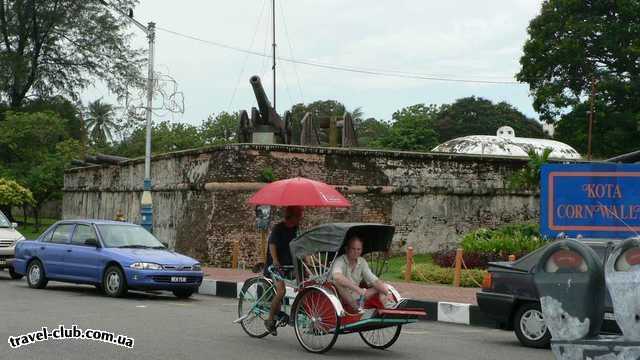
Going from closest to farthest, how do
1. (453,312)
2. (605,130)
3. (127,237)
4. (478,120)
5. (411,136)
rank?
(453,312) → (127,237) → (605,130) → (411,136) → (478,120)

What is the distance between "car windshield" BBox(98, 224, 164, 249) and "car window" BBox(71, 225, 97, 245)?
0.20 m

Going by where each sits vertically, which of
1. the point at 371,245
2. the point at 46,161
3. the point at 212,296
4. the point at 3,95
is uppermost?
the point at 3,95

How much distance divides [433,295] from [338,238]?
22.9 ft

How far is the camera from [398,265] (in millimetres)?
24266

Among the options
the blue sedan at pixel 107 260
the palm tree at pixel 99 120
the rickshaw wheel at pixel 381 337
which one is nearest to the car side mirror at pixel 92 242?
the blue sedan at pixel 107 260

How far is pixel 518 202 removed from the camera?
95.5ft

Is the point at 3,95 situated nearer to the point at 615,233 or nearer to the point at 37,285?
the point at 37,285

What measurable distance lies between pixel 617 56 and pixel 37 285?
30069 mm

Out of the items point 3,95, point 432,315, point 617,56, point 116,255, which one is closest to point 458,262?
point 432,315

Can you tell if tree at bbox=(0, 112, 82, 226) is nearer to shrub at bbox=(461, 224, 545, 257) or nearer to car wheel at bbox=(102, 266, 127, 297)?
shrub at bbox=(461, 224, 545, 257)

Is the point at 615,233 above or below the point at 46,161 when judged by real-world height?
below

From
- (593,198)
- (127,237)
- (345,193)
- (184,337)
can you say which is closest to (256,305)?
(184,337)

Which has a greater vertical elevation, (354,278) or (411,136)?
(411,136)

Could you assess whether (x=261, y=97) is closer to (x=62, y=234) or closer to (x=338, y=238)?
(x=62, y=234)
